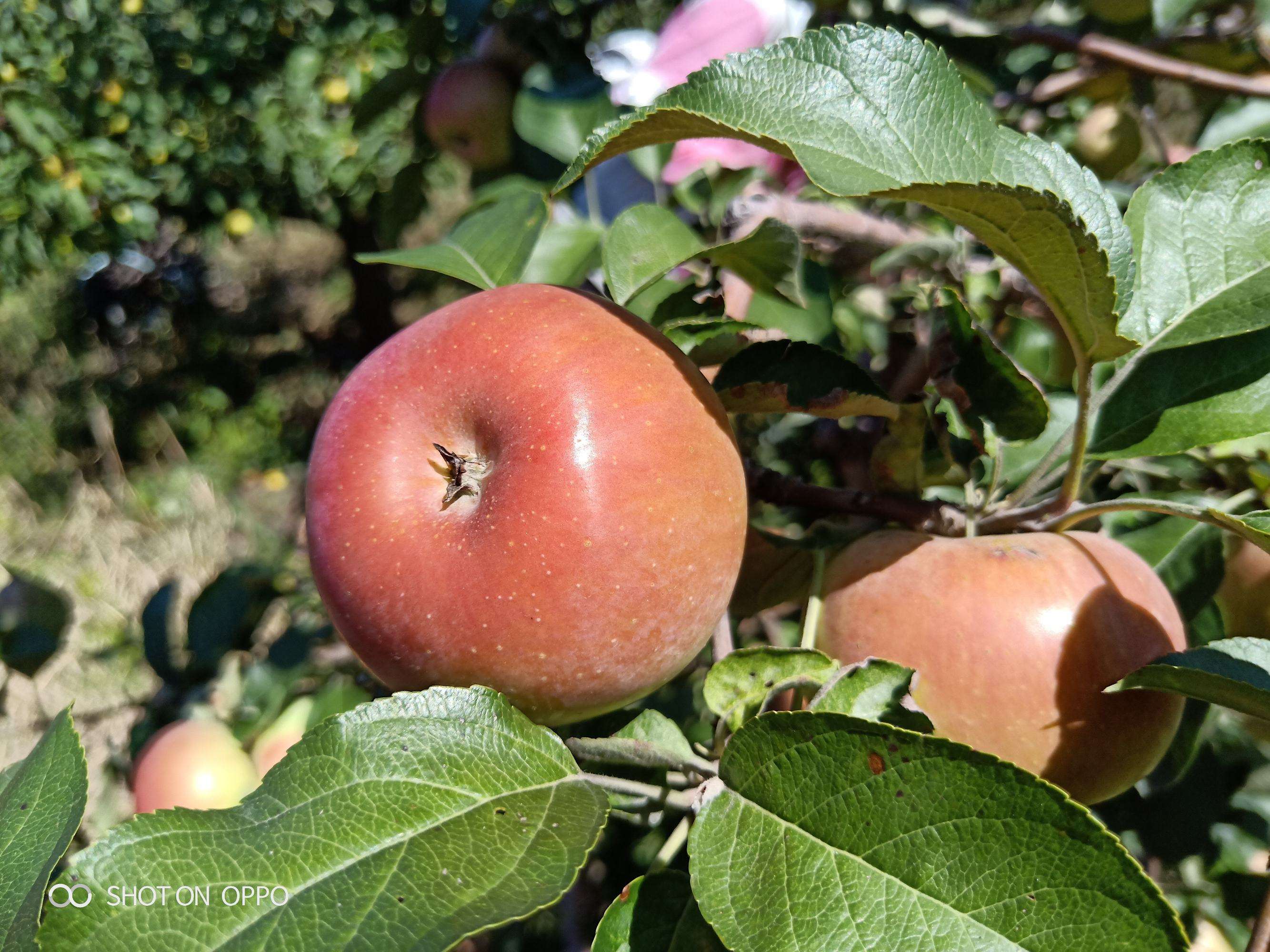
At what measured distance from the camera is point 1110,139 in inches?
49.2

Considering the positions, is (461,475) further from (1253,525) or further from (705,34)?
(705,34)

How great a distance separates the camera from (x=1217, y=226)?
556 millimetres

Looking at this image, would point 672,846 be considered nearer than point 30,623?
Yes

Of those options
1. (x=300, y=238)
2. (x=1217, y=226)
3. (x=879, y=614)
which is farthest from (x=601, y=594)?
(x=300, y=238)

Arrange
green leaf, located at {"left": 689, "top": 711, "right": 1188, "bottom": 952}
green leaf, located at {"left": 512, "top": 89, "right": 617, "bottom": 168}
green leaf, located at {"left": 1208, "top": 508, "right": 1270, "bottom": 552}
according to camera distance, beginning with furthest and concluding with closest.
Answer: green leaf, located at {"left": 512, "top": 89, "right": 617, "bottom": 168}
green leaf, located at {"left": 1208, "top": 508, "right": 1270, "bottom": 552}
green leaf, located at {"left": 689, "top": 711, "right": 1188, "bottom": 952}

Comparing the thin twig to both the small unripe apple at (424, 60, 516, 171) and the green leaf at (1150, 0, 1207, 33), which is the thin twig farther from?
the small unripe apple at (424, 60, 516, 171)

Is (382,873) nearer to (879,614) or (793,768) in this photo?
(793,768)

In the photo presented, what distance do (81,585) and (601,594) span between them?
119 inches

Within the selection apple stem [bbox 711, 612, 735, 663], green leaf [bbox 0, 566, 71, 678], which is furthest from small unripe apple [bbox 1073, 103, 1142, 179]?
green leaf [bbox 0, 566, 71, 678]

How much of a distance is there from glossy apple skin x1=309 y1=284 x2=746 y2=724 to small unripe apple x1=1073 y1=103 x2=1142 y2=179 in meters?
1.04

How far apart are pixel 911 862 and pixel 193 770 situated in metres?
0.82

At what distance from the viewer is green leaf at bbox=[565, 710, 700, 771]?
1.64ft

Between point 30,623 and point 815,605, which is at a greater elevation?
point 815,605

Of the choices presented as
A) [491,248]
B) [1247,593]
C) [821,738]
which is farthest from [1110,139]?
[821,738]
